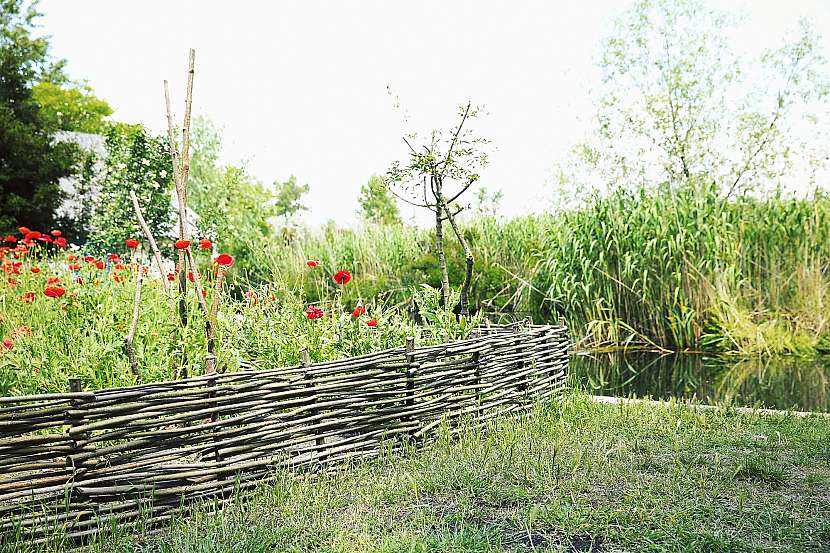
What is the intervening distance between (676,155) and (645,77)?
2.15m

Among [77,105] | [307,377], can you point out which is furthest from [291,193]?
[307,377]

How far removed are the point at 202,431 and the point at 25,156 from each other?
18.6 meters

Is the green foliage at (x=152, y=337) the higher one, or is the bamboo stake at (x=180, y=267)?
the bamboo stake at (x=180, y=267)

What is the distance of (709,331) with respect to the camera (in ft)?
29.2

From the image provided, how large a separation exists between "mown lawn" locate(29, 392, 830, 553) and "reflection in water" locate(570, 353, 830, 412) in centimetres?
165

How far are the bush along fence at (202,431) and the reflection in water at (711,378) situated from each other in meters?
2.48

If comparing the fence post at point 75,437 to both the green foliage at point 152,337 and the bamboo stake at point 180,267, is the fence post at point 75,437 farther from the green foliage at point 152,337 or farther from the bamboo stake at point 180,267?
the bamboo stake at point 180,267

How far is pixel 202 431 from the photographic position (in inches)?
125

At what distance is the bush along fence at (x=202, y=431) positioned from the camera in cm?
276

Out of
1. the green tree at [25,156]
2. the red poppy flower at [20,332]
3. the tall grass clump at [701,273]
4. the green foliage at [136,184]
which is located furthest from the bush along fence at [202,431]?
the green tree at [25,156]

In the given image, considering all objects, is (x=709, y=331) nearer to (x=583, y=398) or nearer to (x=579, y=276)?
(x=579, y=276)

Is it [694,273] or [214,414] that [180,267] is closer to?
[214,414]

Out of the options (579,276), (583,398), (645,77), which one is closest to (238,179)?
(645,77)

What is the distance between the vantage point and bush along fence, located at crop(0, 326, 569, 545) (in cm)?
276
